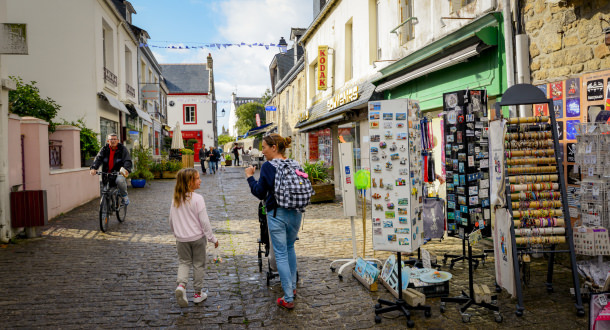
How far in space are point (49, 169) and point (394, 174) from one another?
25.3 feet

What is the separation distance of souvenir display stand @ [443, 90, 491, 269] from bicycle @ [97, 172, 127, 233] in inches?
Result: 232

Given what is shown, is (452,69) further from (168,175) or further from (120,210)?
(168,175)

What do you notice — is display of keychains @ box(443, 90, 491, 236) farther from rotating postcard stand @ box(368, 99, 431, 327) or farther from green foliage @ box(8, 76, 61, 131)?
green foliage @ box(8, 76, 61, 131)

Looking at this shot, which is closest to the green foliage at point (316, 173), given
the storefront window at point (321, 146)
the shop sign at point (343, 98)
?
the shop sign at point (343, 98)

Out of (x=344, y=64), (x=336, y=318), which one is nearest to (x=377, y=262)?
(x=336, y=318)

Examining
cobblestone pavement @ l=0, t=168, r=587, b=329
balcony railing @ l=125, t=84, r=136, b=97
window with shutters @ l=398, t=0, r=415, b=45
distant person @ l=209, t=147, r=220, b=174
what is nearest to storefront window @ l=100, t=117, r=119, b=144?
balcony railing @ l=125, t=84, r=136, b=97

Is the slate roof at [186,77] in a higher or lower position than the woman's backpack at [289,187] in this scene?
higher

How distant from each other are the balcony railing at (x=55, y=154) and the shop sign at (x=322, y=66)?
8.69 metres

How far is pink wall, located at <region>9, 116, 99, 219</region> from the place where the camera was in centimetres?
719

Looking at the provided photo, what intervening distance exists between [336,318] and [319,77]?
41.6 ft

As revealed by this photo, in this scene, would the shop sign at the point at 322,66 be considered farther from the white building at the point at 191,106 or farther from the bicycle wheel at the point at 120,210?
the white building at the point at 191,106

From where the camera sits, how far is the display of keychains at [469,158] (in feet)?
14.8

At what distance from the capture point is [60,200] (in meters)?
9.23

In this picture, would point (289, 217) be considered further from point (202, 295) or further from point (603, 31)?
point (603, 31)
